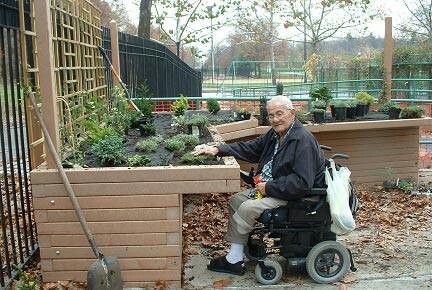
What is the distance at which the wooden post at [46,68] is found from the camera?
12.8 ft

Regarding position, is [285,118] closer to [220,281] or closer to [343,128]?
[220,281]

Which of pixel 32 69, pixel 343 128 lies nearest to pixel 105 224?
pixel 32 69

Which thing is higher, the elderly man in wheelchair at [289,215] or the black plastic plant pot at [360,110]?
the black plastic plant pot at [360,110]

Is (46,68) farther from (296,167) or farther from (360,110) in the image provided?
(360,110)

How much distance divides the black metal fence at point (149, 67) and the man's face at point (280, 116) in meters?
4.47

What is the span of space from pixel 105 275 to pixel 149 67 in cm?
791

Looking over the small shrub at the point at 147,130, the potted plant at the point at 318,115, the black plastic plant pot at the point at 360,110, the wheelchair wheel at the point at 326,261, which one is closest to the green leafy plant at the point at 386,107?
the black plastic plant pot at the point at 360,110

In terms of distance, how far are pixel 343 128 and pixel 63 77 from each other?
4.49m

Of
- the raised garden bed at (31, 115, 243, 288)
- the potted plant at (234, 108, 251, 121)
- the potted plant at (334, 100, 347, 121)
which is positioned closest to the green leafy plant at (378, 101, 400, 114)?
the potted plant at (334, 100, 347, 121)

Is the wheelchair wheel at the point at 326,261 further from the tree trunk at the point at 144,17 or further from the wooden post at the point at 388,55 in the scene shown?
the tree trunk at the point at 144,17

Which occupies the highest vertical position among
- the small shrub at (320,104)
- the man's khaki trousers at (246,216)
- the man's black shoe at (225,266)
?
the small shrub at (320,104)

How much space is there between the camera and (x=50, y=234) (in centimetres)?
399

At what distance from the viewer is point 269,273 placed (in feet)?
13.6

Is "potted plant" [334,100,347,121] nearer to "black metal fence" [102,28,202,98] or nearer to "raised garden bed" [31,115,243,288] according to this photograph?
"black metal fence" [102,28,202,98]
